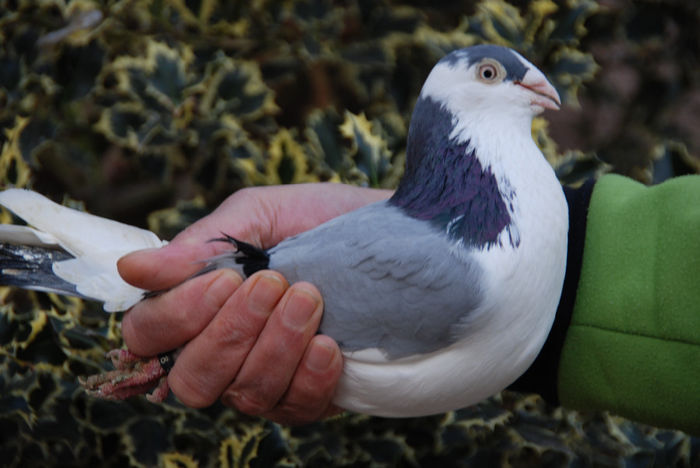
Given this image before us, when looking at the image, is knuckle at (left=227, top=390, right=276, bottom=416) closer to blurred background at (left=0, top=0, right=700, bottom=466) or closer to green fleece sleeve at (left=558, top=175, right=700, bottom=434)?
blurred background at (left=0, top=0, right=700, bottom=466)

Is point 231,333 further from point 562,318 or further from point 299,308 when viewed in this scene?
point 562,318

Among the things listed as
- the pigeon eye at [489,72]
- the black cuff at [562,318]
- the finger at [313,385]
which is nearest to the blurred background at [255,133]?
the black cuff at [562,318]

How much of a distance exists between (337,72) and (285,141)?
18.7 inches

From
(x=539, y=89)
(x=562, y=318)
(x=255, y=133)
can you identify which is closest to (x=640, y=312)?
(x=562, y=318)

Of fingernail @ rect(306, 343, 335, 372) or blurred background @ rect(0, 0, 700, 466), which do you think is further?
blurred background @ rect(0, 0, 700, 466)

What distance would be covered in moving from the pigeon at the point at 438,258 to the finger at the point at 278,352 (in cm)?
3

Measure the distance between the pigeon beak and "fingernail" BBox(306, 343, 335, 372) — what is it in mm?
423

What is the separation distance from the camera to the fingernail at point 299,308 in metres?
1.04

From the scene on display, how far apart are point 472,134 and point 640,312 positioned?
0.36 m

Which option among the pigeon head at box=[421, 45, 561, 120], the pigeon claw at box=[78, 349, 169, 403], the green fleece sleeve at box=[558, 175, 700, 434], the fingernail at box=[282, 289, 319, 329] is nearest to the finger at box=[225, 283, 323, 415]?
the fingernail at box=[282, 289, 319, 329]

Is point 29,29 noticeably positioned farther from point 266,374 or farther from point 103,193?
point 266,374

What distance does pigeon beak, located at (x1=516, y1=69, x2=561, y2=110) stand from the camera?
1.11 meters

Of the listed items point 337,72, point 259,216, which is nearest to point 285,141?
point 259,216

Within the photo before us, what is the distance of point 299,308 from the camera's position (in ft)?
3.43
